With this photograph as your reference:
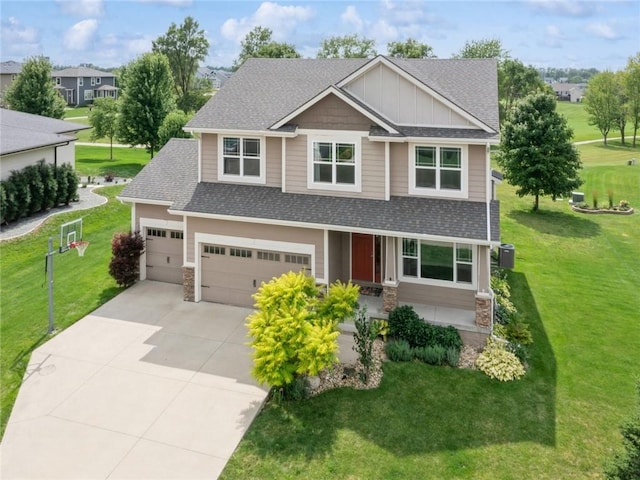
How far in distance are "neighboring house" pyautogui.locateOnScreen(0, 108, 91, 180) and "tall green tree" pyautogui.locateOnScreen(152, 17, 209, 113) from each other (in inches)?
1632

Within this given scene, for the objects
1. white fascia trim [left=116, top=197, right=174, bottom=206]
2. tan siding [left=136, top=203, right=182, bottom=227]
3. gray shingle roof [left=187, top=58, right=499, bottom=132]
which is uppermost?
gray shingle roof [left=187, top=58, right=499, bottom=132]

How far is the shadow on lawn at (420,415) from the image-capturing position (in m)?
10.7

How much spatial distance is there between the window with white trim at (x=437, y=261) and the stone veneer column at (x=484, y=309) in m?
1.24

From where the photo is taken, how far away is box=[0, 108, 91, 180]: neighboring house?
2453cm

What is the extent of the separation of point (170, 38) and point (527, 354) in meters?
73.1

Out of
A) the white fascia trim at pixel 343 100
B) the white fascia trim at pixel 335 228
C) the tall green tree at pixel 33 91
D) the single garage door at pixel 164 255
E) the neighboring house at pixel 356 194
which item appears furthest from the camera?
the tall green tree at pixel 33 91

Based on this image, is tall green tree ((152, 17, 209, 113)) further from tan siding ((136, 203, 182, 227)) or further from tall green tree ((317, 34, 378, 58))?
tan siding ((136, 203, 182, 227))

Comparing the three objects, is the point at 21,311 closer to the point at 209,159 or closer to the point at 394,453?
the point at 209,159

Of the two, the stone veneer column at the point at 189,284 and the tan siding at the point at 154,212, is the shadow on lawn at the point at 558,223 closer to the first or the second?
the stone veneer column at the point at 189,284

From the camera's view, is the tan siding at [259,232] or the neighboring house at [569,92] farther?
the neighboring house at [569,92]

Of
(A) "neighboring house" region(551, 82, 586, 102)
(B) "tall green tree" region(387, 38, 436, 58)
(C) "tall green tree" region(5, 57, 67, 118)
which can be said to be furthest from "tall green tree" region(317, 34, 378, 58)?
(A) "neighboring house" region(551, 82, 586, 102)

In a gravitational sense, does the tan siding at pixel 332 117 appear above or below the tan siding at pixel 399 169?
above

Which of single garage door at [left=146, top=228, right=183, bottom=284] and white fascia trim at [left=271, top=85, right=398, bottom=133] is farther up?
white fascia trim at [left=271, top=85, right=398, bottom=133]

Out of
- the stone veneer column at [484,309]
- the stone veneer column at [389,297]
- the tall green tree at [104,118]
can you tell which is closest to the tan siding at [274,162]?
the stone veneer column at [389,297]
